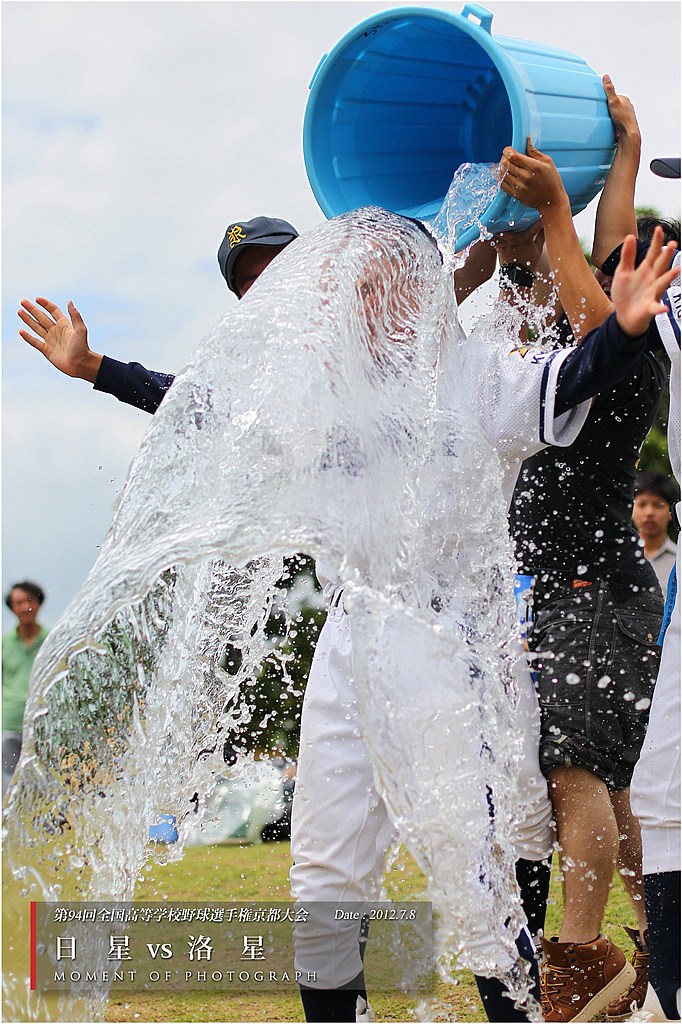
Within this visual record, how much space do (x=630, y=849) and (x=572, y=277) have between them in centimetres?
Answer: 142

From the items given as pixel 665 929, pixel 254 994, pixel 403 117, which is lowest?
pixel 254 994

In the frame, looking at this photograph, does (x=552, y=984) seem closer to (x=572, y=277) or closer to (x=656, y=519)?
(x=572, y=277)

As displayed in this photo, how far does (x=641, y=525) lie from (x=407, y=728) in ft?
8.31

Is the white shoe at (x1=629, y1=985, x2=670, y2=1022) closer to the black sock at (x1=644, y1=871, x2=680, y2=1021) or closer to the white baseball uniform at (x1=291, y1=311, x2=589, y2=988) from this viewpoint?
the black sock at (x1=644, y1=871, x2=680, y2=1021)

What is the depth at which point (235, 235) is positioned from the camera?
121 inches

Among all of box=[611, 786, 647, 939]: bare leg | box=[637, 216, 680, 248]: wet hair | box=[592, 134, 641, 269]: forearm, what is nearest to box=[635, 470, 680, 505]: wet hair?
box=[637, 216, 680, 248]: wet hair

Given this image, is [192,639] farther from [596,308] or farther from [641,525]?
[641,525]

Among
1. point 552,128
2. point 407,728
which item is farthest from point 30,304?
point 407,728

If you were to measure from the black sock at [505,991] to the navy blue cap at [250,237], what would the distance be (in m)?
1.80

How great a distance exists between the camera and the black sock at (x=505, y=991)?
2.26 metres

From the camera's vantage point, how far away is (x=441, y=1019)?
2869mm

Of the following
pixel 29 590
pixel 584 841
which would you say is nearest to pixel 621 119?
pixel 584 841

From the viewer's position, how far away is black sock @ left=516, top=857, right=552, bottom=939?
8.63ft

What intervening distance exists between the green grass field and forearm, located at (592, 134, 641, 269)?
147cm
